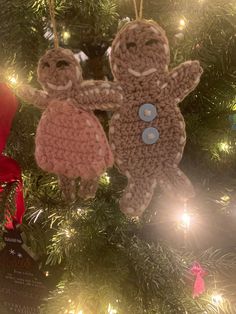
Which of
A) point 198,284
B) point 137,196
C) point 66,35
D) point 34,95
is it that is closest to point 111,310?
point 198,284

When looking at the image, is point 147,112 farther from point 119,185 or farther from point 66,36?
point 66,36

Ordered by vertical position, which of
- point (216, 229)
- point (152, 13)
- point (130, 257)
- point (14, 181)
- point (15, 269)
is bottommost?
point (216, 229)

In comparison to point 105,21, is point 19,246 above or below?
below

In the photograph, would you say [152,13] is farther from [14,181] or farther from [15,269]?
[15,269]

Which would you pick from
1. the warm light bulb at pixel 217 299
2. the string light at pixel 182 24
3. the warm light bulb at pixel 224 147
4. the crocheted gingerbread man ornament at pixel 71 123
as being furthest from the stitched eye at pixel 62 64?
the warm light bulb at pixel 217 299

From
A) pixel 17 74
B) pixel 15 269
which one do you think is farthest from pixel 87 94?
pixel 15 269

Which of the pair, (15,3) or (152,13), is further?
(152,13)

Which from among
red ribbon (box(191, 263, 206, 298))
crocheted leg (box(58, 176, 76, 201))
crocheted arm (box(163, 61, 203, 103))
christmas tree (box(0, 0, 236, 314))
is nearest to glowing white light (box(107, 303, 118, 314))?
christmas tree (box(0, 0, 236, 314))
